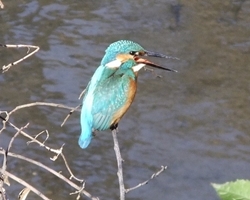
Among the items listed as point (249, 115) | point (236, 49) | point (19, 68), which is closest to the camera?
point (249, 115)

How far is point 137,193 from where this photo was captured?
390 centimetres

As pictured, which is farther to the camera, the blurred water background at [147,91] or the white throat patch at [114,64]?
the blurred water background at [147,91]

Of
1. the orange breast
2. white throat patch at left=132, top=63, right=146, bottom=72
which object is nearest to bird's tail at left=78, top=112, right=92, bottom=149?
the orange breast

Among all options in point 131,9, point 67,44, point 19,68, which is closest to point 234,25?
point 131,9

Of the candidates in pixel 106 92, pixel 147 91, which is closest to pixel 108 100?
pixel 106 92

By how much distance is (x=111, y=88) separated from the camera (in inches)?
87.7

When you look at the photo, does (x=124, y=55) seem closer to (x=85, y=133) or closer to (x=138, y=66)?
(x=138, y=66)

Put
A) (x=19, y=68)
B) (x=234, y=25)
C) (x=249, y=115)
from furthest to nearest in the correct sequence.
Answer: (x=234, y=25)
(x=19, y=68)
(x=249, y=115)

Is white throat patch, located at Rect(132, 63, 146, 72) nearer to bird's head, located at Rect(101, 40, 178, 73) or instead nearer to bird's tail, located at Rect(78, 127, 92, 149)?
bird's head, located at Rect(101, 40, 178, 73)

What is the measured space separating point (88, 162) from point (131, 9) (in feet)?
7.03

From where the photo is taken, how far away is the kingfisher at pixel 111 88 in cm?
214

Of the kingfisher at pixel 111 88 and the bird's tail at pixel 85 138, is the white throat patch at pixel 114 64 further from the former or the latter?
the bird's tail at pixel 85 138

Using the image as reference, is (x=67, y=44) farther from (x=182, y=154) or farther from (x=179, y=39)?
(x=182, y=154)

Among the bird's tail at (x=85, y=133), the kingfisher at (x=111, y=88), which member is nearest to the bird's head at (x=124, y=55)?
the kingfisher at (x=111, y=88)
